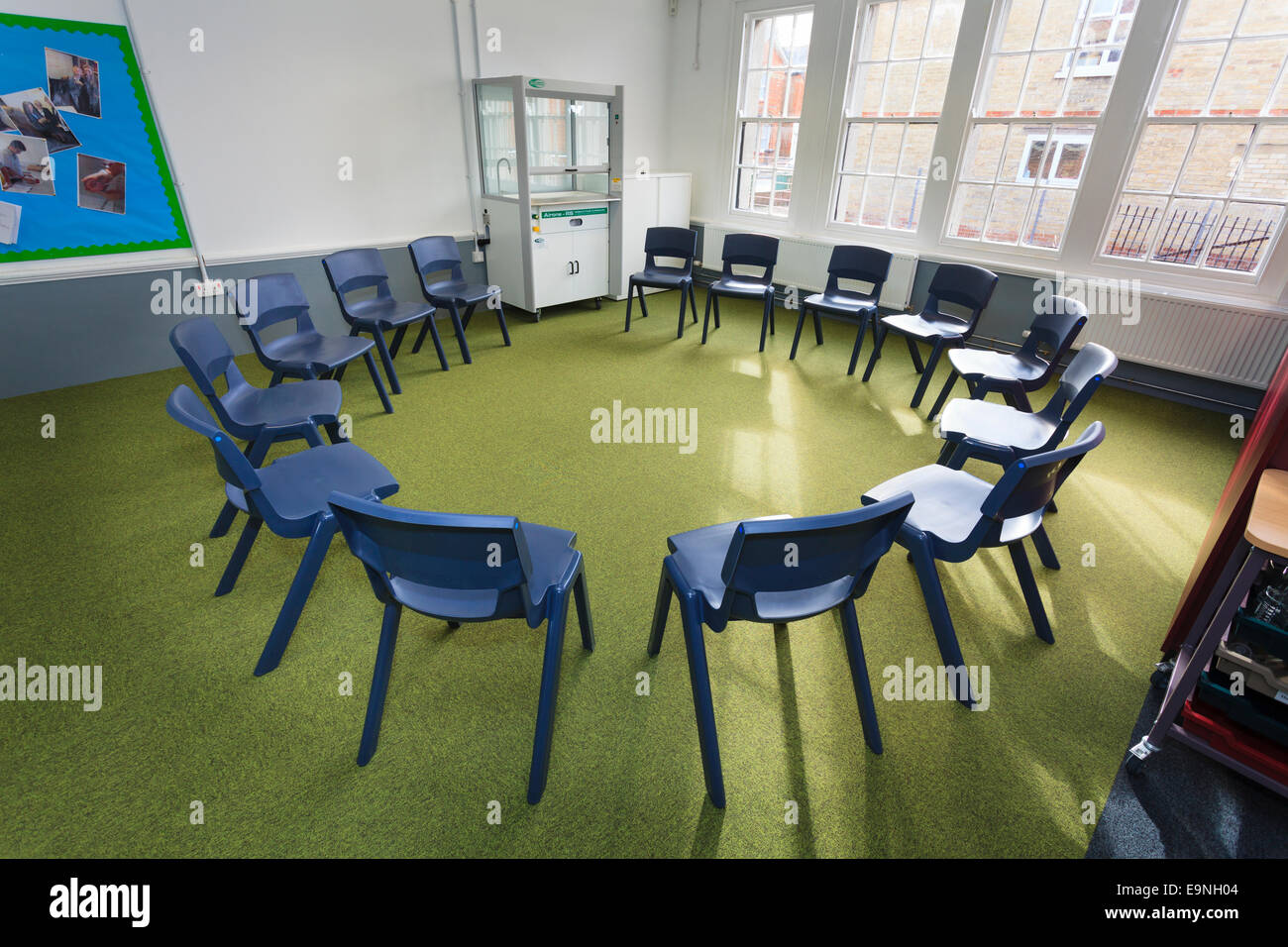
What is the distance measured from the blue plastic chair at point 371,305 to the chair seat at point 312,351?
30cm

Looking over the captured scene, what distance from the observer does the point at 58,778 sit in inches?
68.7

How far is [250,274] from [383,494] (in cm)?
352

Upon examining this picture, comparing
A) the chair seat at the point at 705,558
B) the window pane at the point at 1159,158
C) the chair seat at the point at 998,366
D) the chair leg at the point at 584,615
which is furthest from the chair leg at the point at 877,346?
the chair leg at the point at 584,615

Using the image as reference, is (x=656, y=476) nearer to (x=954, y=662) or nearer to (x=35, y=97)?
(x=954, y=662)

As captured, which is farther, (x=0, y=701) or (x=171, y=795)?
(x=0, y=701)

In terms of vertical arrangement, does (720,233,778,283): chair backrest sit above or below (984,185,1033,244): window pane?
below

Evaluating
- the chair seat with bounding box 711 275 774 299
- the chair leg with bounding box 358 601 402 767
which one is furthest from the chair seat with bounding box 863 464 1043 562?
the chair seat with bounding box 711 275 774 299

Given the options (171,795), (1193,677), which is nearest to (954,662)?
(1193,677)

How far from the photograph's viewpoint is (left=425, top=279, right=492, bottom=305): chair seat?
15.0ft

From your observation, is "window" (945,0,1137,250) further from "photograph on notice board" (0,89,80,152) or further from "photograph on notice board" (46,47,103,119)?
"photograph on notice board" (0,89,80,152)

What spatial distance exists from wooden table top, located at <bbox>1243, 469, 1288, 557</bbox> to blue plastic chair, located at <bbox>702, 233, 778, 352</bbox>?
368cm

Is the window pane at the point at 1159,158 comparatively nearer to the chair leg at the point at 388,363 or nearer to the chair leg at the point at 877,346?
the chair leg at the point at 877,346

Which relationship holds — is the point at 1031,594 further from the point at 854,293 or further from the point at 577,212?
the point at 577,212
